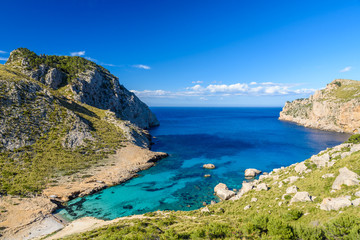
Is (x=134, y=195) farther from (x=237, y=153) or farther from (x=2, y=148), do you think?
(x=237, y=153)

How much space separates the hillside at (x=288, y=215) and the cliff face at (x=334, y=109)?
10400 cm

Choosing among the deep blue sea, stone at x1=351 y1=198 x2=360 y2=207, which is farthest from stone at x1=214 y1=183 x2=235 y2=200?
stone at x1=351 y1=198 x2=360 y2=207

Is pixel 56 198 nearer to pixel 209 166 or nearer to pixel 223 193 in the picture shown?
pixel 223 193

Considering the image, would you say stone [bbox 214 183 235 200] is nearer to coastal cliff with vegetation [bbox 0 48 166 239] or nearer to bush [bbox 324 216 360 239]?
coastal cliff with vegetation [bbox 0 48 166 239]

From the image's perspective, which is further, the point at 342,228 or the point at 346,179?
the point at 346,179

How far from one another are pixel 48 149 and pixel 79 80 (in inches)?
2194

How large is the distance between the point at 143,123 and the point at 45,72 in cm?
6142

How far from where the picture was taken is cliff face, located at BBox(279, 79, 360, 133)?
10448 cm

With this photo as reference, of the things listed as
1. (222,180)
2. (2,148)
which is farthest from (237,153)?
(2,148)

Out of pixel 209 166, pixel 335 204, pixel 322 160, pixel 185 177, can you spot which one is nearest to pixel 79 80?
pixel 185 177

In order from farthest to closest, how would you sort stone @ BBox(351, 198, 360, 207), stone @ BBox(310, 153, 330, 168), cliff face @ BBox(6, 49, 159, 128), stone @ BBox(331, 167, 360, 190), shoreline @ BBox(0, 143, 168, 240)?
1. cliff face @ BBox(6, 49, 159, 128)
2. stone @ BBox(310, 153, 330, 168)
3. shoreline @ BBox(0, 143, 168, 240)
4. stone @ BBox(331, 167, 360, 190)
5. stone @ BBox(351, 198, 360, 207)

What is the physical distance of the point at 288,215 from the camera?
1650cm

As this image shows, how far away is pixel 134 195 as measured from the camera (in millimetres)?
36812

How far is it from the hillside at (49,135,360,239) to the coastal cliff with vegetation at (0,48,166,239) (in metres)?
10.5
